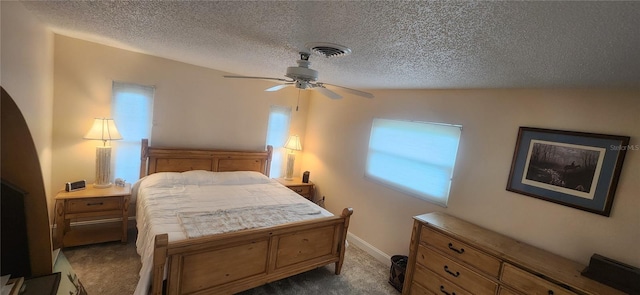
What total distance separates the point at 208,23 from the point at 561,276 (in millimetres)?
2745

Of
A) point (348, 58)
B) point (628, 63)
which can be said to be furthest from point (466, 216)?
point (348, 58)

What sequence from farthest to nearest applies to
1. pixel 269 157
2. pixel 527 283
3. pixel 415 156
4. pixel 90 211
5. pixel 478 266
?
1. pixel 269 157
2. pixel 415 156
3. pixel 90 211
4. pixel 478 266
5. pixel 527 283

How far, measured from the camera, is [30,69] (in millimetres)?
2000

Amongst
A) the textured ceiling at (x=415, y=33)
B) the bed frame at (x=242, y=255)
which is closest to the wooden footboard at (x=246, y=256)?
the bed frame at (x=242, y=255)

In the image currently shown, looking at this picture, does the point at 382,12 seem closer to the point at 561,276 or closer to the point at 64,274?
the point at 561,276

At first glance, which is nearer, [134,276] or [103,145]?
[134,276]

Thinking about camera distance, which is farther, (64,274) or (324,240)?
(324,240)

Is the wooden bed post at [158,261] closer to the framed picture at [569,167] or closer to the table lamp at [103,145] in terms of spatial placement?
the table lamp at [103,145]

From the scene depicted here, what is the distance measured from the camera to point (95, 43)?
9.59 ft

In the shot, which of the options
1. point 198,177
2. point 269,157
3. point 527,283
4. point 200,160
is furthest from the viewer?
point 269,157

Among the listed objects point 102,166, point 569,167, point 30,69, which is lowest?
point 102,166

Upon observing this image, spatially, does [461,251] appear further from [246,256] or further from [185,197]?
[185,197]

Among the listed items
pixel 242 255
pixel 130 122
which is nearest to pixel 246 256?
pixel 242 255

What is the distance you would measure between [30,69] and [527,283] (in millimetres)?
3915
